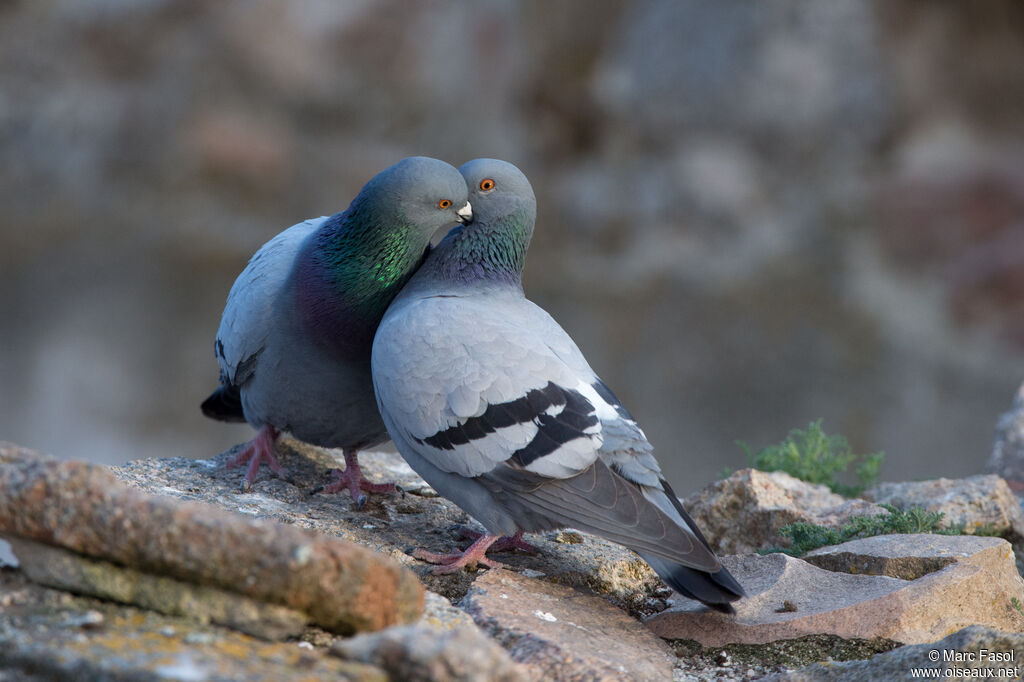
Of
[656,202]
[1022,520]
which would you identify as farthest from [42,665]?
[656,202]

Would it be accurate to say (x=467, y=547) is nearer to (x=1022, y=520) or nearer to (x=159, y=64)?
(x=1022, y=520)

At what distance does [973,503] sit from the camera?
433 centimetres

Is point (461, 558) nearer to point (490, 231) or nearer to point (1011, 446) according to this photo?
point (490, 231)

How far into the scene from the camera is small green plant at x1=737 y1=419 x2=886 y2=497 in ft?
17.0

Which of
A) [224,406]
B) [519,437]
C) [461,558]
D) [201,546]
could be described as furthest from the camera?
[224,406]

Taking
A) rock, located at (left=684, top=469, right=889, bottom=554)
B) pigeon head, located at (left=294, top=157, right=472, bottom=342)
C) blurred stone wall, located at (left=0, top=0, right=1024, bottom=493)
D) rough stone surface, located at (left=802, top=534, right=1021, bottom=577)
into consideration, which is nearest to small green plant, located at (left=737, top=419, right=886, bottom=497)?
rock, located at (left=684, top=469, right=889, bottom=554)

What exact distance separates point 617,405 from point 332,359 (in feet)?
4.04

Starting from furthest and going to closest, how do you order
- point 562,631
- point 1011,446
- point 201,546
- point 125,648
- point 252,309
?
point 1011,446 → point 252,309 → point 562,631 → point 201,546 → point 125,648

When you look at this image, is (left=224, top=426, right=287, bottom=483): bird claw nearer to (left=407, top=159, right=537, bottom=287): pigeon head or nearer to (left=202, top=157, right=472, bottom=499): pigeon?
(left=202, top=157, right=472, bottom=499): pigeon

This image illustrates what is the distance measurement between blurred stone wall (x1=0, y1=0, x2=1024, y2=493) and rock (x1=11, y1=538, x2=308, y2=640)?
8768 millimetres

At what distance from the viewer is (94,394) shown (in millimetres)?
11484

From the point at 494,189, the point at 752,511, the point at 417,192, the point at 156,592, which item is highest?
the point at 494,189

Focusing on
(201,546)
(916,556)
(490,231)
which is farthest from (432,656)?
(490,231)

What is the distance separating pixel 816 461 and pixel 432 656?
381 cm
